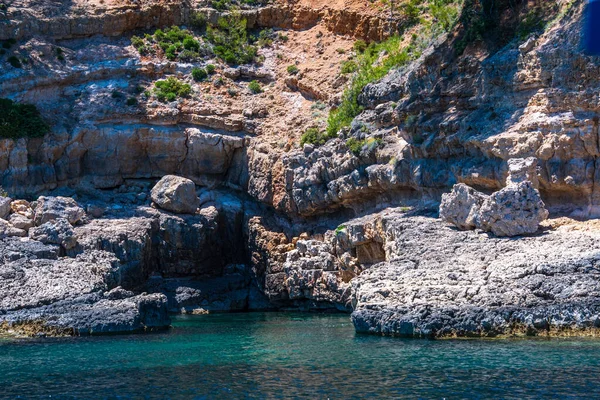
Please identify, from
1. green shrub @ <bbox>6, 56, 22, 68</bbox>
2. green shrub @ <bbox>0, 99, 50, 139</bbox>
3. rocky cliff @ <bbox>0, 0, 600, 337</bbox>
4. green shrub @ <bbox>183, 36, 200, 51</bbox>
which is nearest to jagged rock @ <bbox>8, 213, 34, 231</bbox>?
rocky cliff @ <bbox>0, 0, 600, 337</bbox>

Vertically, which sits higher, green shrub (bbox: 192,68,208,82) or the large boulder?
green shrub (bbox: 192,68,208,82)

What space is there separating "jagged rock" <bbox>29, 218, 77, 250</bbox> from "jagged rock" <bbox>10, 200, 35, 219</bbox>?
2.49m

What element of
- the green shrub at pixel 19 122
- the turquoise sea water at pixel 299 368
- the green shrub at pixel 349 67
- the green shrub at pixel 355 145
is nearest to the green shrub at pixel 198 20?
the green shrub at pixel 349 67

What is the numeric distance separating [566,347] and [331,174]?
2159 cm

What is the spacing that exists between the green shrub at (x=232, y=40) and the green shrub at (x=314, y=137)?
32.1 ft

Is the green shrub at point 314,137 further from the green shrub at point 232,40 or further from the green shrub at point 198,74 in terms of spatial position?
the green shrub at point 232,40

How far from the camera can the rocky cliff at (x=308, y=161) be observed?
97.9 ft

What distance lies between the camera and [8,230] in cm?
4016

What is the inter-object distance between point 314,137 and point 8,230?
Answer: 52.9 feet

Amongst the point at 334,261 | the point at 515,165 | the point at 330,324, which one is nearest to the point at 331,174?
the point at 334,261

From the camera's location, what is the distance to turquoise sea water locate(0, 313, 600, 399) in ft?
64.8

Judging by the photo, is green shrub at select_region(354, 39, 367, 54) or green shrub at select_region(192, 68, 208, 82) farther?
green shrub at select_region(192, 68, 208, 82)

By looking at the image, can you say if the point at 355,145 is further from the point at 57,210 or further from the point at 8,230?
the point at 8,230

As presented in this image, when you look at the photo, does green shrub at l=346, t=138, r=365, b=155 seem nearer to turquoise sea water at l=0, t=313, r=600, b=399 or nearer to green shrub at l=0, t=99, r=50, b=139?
turquoise sea water at l=0, t=313, r=600, b=399
